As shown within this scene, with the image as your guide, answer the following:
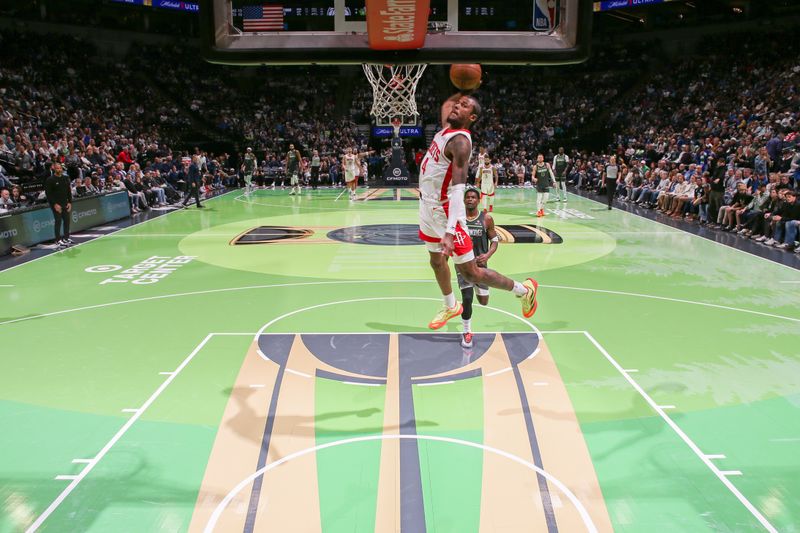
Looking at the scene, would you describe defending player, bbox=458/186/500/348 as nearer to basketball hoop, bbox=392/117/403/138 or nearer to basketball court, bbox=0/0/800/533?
basketball court, bbox=0/0/800/533

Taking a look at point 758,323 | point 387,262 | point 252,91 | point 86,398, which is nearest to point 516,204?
point 387,262

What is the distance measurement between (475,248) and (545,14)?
97.9 inches

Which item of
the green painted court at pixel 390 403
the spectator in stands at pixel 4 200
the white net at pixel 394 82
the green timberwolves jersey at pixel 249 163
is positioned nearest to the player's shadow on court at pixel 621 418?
the green painted court at pixel 390 403

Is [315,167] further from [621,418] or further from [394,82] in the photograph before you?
[621,418]

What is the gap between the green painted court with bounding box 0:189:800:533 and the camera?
12.8ft

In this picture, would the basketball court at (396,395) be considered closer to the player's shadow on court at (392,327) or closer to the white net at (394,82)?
the player's shadow on court at (392,327)

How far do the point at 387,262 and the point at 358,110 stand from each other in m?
26.5

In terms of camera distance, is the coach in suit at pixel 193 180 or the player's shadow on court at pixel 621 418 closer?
the player's shadow on court at pixel 621 418

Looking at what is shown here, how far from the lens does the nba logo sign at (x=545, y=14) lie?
5.56m

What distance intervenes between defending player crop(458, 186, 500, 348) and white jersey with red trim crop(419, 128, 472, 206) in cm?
65

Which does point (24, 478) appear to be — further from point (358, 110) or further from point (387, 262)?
point (358, 110)

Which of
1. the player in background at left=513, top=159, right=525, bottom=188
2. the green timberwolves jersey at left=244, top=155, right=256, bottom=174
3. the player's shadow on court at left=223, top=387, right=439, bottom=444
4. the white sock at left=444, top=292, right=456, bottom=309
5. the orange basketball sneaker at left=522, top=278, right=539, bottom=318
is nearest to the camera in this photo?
the player's shadow on court at left=223, top=387, right=439, bottom=444

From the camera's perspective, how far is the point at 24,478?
4211 mm

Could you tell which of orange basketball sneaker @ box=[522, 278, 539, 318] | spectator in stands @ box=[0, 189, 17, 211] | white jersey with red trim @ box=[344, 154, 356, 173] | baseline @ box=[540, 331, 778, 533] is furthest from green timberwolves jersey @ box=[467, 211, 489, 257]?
white jersey with red trim @ box=[344, 154, 356, 173]
